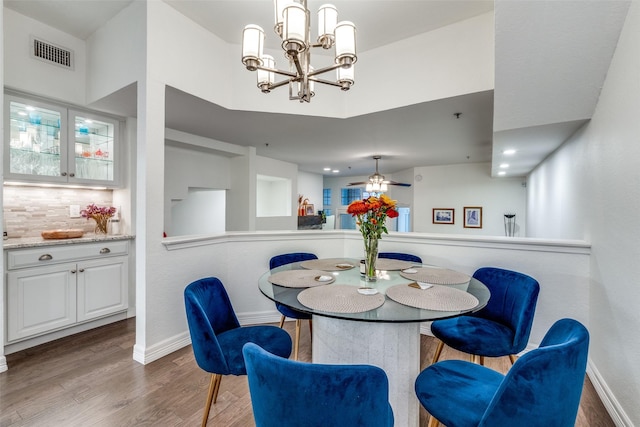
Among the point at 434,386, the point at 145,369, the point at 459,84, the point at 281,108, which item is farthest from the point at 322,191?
the point at 434,386

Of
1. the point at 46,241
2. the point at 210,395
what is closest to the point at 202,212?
the point at 46,241

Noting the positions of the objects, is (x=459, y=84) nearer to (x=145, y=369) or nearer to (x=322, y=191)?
(x=145, y=369)

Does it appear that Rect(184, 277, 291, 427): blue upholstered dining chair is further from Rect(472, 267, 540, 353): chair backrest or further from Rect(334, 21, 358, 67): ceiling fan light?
Rect(334, 21, 358, 67): ceiling fan light

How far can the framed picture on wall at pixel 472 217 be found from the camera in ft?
22.2

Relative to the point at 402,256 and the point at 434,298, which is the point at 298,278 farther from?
the point at 402,256

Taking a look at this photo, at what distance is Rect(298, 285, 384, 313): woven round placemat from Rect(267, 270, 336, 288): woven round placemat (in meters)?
0.10

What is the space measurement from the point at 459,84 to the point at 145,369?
11.6 feet

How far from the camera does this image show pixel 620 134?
5.58 ft

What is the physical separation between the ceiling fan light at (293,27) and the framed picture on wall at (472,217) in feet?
21.4

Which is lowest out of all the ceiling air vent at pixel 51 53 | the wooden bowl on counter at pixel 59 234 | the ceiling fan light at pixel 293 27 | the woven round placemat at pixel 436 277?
the woven round placemat at pixel 436 277

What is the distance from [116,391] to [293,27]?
2.50m

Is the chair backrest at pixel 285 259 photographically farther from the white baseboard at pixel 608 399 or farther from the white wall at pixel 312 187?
Result: the white wall at pixel 312 187

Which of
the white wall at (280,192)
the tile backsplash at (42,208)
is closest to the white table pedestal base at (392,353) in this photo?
the tile backsplash at (42,208)

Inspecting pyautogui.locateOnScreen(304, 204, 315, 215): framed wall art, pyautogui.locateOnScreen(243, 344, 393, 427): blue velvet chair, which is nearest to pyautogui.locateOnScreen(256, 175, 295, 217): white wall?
pyautogui.locateOnScreen(304, 204, 315, 215): framed wall art
